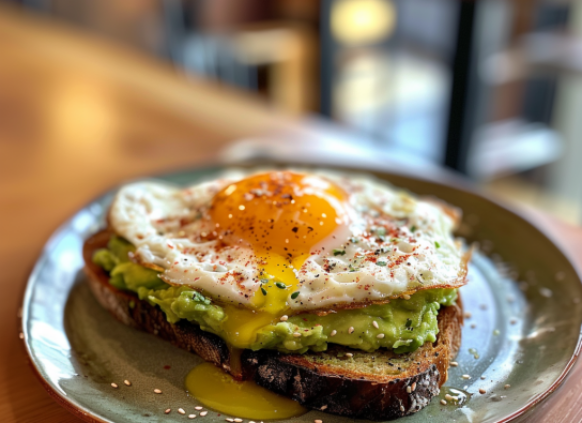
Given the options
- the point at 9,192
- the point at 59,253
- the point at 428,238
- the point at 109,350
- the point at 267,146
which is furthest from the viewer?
the point at 267,146

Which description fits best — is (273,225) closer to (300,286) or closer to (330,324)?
(300,286)

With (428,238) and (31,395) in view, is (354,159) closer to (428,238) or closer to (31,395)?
(428,238)

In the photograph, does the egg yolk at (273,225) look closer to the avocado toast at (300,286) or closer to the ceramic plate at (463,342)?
the avocado toast at (300,286)

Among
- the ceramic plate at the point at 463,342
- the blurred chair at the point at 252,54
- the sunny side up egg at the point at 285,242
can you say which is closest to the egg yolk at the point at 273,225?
the sunny side up egg at the point at 285,242

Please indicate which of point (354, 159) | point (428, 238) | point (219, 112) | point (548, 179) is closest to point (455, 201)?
point (428, 238)

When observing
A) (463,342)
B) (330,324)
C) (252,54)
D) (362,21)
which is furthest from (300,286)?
(252,54)

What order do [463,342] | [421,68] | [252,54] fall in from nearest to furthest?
[463,342] → [421,68] → [252,54]
